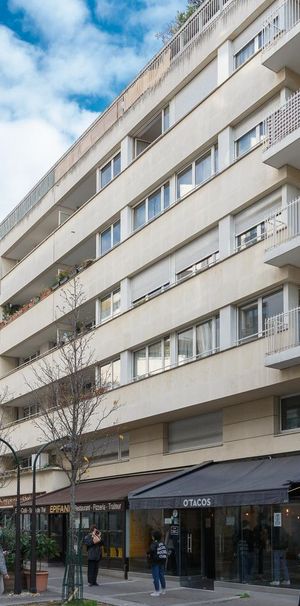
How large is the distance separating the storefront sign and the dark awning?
4287mm

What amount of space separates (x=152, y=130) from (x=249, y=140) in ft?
23.7

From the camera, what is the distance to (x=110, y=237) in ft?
98.5

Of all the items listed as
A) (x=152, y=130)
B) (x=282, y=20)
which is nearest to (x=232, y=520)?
(x=282, y=20)

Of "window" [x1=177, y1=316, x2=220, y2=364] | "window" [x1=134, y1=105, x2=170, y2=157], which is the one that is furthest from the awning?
"window" [x1=134, y1=105, x2=170, y2=157]

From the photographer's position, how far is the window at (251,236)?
20656mm

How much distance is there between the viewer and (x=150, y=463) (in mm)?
25719

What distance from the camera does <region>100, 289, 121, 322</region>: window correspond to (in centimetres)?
2864

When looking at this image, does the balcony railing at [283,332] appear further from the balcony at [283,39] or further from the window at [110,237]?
the window at [110,237]

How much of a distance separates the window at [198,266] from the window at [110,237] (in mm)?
5282

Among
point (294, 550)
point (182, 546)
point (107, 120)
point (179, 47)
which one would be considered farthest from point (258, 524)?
point (107, 120)

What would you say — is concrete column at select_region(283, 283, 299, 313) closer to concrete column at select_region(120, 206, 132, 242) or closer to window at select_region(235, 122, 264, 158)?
window at select_region(235, 122, 264, 158)

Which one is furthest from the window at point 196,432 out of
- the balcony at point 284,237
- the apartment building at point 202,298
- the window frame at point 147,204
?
the window frame at point 147,204

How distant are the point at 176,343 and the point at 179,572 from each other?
6.56 m

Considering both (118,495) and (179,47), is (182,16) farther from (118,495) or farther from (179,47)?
(118,495)
